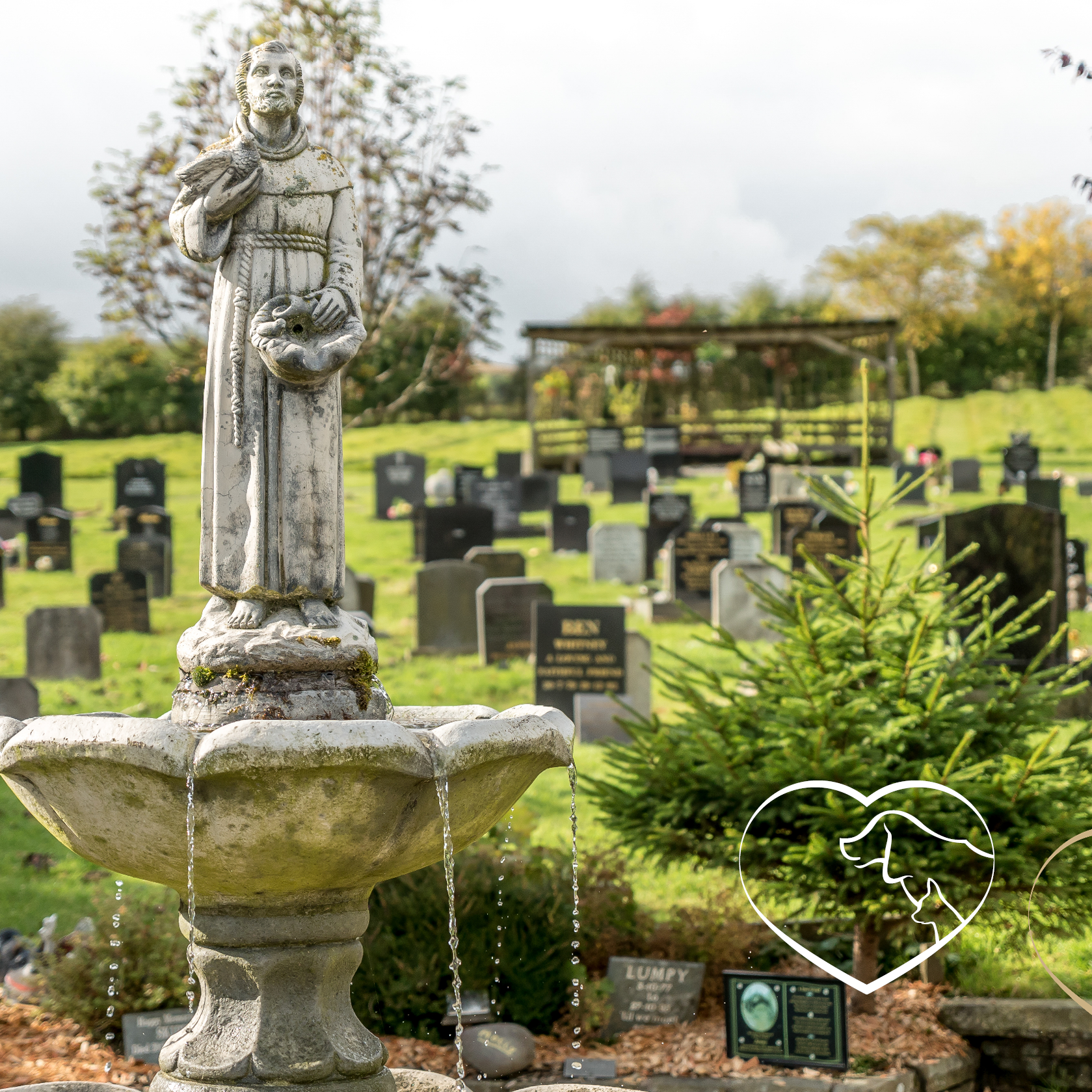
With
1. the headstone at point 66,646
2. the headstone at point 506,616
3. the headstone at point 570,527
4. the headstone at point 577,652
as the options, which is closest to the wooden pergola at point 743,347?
the headstone at point 570,527

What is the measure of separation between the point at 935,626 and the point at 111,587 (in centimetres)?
1062

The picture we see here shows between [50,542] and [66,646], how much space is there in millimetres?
5788

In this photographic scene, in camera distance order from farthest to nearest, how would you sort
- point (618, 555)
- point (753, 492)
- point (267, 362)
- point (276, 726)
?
point (753, 492) < point (618, 555) < point (267, 362) < point (276, 726)

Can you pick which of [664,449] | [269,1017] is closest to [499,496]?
[664,449]

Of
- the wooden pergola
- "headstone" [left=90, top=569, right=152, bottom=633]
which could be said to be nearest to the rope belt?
"headstone" [left=90, top=569, right=152, bottom=633]

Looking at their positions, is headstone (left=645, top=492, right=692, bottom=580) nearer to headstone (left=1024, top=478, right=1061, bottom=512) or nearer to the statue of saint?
headstone (left=1024, top=478, right=1061, bottom=512)

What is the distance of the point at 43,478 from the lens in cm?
2095

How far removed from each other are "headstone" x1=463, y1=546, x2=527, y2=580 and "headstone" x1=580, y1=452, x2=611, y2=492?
32.5ft

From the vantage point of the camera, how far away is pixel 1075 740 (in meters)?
5.98

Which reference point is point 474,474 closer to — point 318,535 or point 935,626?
point 935,626

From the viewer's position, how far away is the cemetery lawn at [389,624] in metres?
7.92

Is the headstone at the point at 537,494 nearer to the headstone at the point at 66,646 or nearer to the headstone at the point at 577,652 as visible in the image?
the headstone at the point at 66,646

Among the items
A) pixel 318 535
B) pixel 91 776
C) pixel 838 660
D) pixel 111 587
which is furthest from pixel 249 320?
pixel 111 587

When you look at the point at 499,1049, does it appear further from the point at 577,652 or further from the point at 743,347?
the point at 743,347
